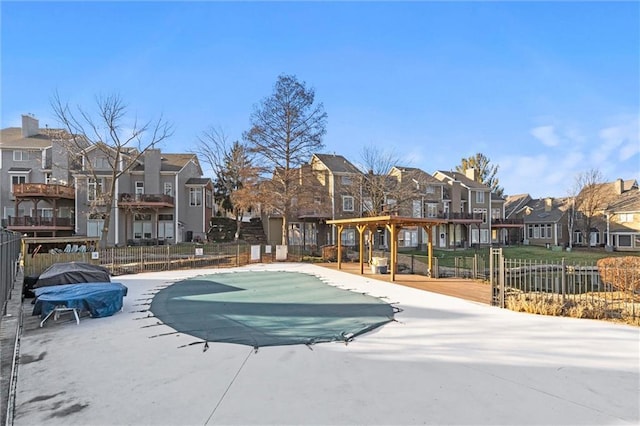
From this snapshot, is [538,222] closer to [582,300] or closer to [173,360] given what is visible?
[582,300]

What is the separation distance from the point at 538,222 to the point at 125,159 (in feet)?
161

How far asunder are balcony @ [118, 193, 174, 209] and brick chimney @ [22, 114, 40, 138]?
14.6 metres

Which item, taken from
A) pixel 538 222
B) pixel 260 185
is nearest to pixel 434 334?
pixel 260 185

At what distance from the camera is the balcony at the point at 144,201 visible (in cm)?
3208

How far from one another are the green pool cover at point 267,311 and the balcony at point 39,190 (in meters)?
24.3

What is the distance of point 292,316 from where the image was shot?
9.32 m

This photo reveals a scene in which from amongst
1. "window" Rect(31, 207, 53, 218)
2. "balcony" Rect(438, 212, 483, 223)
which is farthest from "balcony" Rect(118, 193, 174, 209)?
"balcony" Rect(438, 212, 483, 223)

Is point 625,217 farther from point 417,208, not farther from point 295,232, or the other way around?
point 295,232

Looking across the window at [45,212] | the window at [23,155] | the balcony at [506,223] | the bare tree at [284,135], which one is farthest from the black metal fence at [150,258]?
the balcony at [506,223]

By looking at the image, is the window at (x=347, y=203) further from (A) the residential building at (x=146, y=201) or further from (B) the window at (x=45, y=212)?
(B) the window at (x=45, y=212)

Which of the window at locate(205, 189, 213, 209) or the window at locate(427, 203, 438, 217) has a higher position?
the window at locate(205, 189, 213, 209)

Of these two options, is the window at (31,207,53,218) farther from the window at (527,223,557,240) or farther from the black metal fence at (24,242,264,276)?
the window at (527,223,557,240)

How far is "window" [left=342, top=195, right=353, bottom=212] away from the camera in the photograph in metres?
35.9

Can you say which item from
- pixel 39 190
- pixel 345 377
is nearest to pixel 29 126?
pixel 39 190
